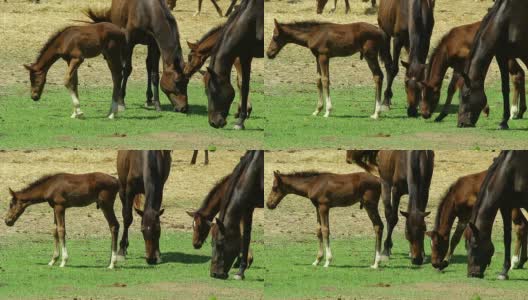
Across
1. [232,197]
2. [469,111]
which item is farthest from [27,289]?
[469,111]

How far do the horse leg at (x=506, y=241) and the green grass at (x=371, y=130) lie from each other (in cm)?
132

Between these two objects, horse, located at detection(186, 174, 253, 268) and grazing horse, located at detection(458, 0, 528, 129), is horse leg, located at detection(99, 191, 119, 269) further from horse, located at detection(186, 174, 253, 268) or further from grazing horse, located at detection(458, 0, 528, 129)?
grazing horse, located at detection(458, 0, 528, 129)

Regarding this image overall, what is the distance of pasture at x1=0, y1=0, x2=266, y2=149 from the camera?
29047 millimetres

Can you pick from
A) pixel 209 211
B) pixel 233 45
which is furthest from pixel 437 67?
pixel 209 211

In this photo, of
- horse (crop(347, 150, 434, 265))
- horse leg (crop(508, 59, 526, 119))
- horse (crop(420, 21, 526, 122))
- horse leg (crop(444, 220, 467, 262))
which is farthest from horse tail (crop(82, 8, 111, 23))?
horse leg (crop(444, 220, 467, 262))

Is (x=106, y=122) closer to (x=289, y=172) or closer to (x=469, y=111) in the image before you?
(x=289, y=172)

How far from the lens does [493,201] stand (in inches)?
1053

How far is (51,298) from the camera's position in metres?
26.8

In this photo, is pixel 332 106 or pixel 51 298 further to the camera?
pixel 332 106

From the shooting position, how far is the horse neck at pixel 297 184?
28594 mm

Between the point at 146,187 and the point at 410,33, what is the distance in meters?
5.23

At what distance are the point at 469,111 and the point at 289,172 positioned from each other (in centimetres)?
279

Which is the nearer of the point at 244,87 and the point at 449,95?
the point at 244,87

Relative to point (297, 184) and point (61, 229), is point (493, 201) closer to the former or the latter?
point (297, 184)
